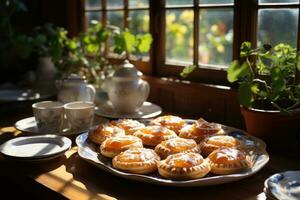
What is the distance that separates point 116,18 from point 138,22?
0.12 meters

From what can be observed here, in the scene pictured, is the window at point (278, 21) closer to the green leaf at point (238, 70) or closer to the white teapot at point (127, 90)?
the green leaf at point (238, 70)

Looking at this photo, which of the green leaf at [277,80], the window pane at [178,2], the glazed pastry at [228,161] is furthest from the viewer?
the window pane at [178,2]

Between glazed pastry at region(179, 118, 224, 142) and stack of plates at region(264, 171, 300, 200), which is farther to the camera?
glazed pastry at region(179, 118, 224, 142)

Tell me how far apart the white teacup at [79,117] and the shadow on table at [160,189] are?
358mm

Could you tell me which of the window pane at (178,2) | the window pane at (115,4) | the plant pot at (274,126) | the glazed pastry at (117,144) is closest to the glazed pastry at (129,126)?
the glazed pastry at (117,144)

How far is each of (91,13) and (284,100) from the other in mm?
1317

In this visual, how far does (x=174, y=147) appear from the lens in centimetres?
110

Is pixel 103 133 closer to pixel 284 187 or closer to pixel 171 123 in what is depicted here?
pixel 171 123

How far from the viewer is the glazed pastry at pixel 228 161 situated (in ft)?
3.23

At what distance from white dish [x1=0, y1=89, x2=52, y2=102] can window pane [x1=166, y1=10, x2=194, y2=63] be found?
64 centimetres

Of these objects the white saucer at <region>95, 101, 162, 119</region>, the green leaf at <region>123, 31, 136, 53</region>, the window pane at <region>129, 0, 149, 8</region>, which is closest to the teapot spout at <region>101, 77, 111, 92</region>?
the white saucer at <region>95, 101, 162, 119</region>

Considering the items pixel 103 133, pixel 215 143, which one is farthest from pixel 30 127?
pixel 215 143

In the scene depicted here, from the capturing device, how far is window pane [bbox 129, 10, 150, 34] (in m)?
1.96

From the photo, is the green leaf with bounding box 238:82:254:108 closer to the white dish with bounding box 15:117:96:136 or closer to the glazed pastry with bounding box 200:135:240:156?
the glazed pastry with bounding box 200:135:240:156
